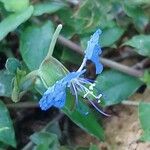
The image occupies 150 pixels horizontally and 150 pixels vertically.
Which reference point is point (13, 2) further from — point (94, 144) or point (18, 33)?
point (94, 144)

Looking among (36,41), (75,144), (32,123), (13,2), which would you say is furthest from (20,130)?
(13,2)

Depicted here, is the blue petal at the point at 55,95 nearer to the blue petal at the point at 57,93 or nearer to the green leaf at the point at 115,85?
the blue petal at the point at 57,93

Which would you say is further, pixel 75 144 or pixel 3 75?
pixel 75 144

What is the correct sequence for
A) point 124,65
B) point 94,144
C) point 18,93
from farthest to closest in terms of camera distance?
point 124,65, point 94,144, point 18,93

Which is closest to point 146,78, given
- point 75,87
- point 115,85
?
point 115,85

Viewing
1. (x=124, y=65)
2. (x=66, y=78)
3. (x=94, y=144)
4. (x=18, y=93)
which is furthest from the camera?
(x=124, y=65)

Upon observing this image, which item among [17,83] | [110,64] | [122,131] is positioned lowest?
[122,131]

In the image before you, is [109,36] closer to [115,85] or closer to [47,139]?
[115,85]
